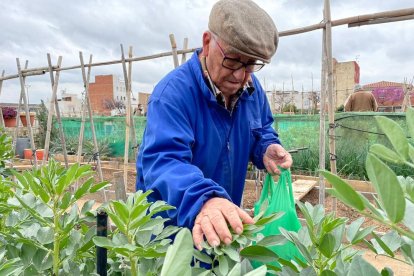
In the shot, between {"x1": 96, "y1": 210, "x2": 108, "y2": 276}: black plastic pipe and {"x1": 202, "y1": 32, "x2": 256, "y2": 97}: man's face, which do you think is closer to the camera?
{"x1": 96, "y1": 210, "x2": 108, "y2": 276}: black plastic pipe

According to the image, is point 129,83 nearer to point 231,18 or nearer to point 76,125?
point 231,18

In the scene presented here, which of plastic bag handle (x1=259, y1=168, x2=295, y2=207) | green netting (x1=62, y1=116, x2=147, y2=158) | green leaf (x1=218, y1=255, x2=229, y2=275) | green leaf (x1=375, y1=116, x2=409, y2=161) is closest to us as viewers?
green leaf (x1=375, y1=116, x2=409, y2=161)

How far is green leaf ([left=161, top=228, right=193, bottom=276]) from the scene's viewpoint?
406 mm

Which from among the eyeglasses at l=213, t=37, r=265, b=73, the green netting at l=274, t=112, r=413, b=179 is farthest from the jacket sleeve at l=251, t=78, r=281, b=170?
the green netting at l=274, t=112, r=413, b=179

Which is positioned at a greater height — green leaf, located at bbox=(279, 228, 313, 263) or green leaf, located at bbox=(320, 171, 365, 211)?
green leaf, located at bbox=(320, 171, 365, 211)

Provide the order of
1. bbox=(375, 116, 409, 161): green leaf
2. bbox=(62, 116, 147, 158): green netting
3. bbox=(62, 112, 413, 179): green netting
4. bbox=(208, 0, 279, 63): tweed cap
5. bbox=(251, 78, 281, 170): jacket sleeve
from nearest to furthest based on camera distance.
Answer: bbox=(375, 116, 409, 161): green leaf
bbox=(208, 0, 279, 63): tweed cap
bbox=(251, 78, 281, 170): jacket sleeve
bbox=(62, 112, 413, 179): green netting
bbox=(62, 116, 147, 158): green netting

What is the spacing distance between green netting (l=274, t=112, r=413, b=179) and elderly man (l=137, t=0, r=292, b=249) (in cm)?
524

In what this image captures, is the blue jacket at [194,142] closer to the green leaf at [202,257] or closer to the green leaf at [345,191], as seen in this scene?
the green leaf at [202,257]

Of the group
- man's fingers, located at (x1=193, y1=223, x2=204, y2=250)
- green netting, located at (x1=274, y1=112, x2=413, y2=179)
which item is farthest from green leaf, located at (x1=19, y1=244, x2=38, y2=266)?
green netting, located at (x1=274, y1=112, x2=413, y2=179)

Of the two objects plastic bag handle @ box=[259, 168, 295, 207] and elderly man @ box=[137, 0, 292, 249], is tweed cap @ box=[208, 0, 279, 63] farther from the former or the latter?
plastic bag handle @ box=[259, 168, 295, 207]

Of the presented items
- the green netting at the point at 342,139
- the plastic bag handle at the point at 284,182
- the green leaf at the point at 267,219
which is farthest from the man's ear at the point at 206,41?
the green netting at the point at 342,139

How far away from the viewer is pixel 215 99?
1512mm

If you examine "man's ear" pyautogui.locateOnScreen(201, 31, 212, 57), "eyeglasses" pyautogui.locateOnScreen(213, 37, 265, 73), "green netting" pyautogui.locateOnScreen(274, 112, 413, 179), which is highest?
"man's ear" pyautogui.locateOnScreen(201, 31, 212, 57)

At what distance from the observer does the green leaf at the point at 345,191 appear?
1.25ft
